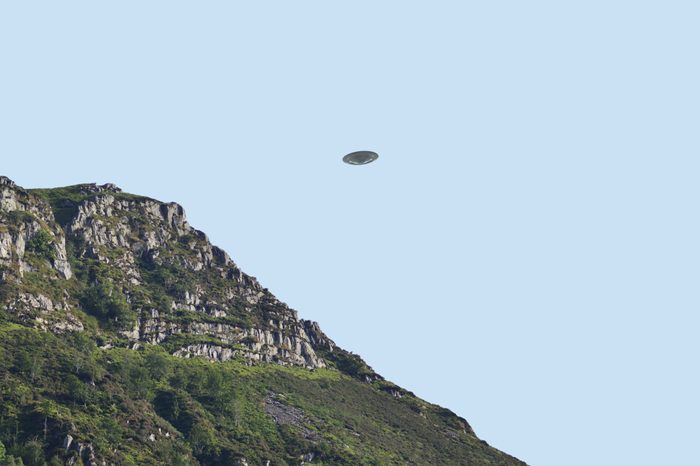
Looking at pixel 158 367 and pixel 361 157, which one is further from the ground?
pixel 361 157

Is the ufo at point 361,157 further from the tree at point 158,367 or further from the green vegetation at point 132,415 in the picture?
the tree at point 158,367

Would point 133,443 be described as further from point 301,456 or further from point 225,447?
point 301,456

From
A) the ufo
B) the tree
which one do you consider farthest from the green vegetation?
the ufo

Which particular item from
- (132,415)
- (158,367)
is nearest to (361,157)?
(132,415)

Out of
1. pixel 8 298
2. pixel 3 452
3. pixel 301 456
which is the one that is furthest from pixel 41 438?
pixel 8 298

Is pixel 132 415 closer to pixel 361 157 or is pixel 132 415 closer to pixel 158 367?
pixel 158 367

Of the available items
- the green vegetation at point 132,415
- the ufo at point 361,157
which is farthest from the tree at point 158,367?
the ufo at point 361,157

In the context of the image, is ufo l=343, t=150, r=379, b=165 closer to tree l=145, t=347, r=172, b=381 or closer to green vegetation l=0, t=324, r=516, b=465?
green vegetation l=0, t=324, r=516, b=465

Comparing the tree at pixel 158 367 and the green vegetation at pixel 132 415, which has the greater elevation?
the tree at pixel 158 367
